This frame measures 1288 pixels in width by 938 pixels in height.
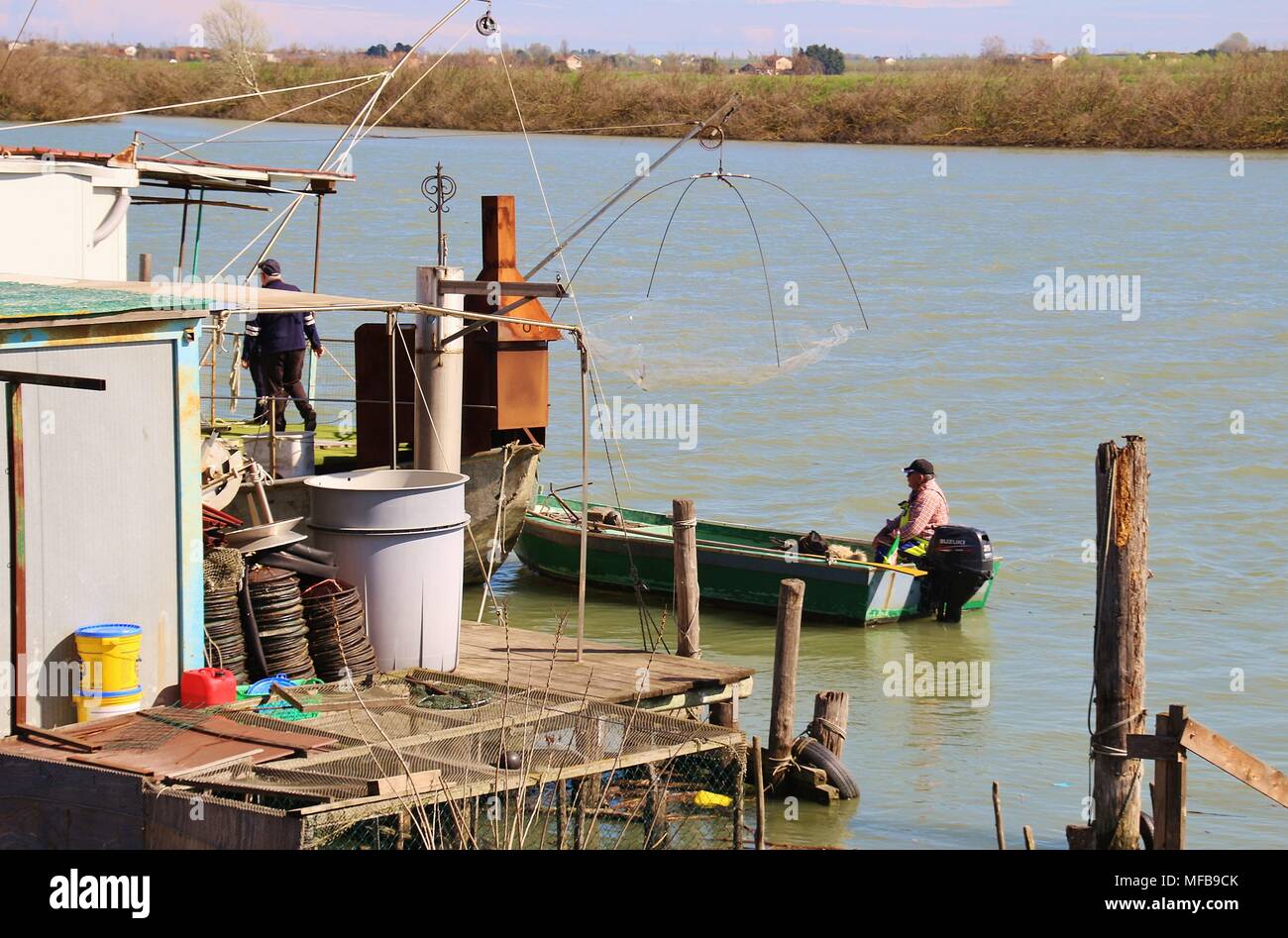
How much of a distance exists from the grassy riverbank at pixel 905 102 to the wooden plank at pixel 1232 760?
65.6m

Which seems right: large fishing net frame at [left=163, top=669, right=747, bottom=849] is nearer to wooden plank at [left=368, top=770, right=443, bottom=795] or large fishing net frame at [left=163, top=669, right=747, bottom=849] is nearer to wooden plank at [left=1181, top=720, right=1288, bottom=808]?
wooden plank at [left=368, top=770, right=443, bottom=795]

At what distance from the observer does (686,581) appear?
547 inches

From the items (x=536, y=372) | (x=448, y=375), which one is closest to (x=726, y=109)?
(x=448, y=375)

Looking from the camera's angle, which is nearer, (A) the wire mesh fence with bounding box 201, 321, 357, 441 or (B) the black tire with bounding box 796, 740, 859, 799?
(B) the black tire with bounding box 796, 740, 859, 799

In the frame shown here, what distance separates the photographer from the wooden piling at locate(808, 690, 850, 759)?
532 inches

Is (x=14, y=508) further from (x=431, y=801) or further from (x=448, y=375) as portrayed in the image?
(x=448, y=375)

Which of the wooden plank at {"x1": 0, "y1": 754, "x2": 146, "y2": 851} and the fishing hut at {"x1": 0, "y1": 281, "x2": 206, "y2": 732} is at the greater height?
the fishing hut at {"x1": 0, "y1": 281, "x2": 206, "y2": 732}

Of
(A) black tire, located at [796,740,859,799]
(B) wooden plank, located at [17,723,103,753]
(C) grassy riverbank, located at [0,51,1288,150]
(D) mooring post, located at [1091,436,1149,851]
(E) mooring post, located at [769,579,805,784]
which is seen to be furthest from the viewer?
(C) grassy riverbank, located at [0,51,1288,150]

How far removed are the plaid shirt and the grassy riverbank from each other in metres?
56.6

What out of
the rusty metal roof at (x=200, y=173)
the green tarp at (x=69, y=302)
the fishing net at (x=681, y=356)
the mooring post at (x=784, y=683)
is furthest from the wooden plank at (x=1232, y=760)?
the fishing net at (x=681, y=356)

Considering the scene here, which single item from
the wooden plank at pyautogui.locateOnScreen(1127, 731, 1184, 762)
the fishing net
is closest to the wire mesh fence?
the fishing net

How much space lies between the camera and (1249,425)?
107 feet

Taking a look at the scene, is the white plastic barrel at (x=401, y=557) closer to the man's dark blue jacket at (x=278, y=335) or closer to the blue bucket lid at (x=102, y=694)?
the blue bucket lid at (x=102, y=694)
